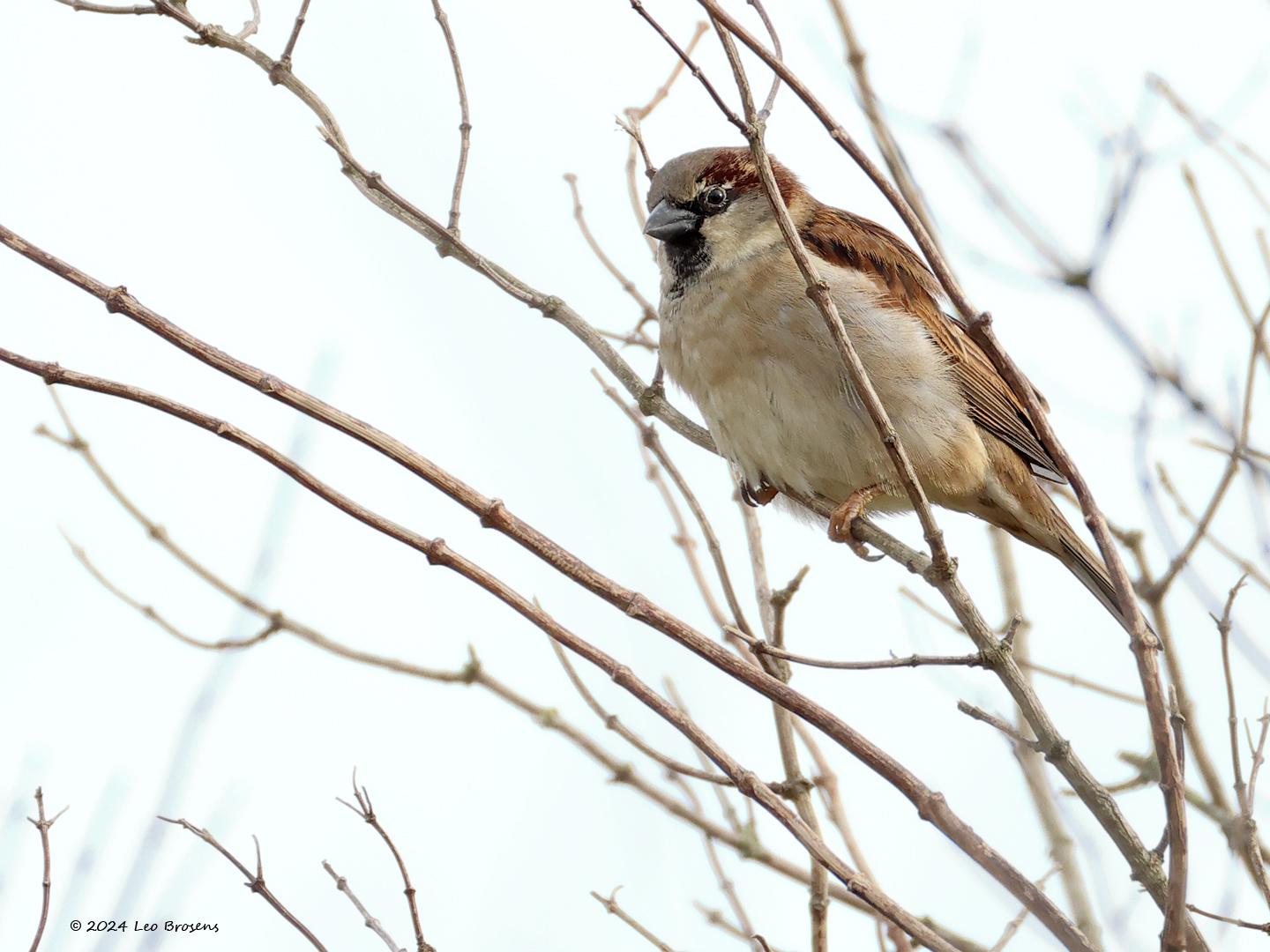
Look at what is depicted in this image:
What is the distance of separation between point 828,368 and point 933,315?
2.09 feet

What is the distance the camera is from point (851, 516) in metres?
3.63

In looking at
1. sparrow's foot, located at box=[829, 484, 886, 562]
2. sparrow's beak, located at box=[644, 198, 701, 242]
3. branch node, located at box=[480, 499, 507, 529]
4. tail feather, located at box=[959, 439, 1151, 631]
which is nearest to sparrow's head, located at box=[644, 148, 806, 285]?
sparrow's beak, located at box=[644, 198, 701, 242]

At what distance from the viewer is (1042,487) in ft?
13.5

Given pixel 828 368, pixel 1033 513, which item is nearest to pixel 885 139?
pixel 828 368

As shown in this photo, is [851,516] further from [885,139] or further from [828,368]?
[885,139]

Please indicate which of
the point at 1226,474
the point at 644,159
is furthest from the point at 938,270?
the point at 644,159

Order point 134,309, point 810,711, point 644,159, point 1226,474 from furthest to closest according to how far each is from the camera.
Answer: point 644,159 < point 1226,474 < point 134,309 < point 810,711

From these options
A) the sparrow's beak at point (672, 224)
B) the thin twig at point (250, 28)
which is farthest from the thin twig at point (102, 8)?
the sparrow's beak at point (672, 224)

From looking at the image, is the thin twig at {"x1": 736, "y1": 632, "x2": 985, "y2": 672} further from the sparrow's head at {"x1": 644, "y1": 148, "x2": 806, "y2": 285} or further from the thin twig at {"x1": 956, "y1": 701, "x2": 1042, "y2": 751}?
the sparrow's head at {"x1": 644, "y1": 148, "x2": 806, "y2": 285}

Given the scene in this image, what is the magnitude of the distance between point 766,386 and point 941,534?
1.44 m

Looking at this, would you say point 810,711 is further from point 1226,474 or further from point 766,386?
point 766,386

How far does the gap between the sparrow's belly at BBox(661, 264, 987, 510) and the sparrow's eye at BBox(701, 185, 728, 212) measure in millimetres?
327

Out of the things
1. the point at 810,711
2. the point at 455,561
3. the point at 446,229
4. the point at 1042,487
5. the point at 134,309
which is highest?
the point at 1042,487

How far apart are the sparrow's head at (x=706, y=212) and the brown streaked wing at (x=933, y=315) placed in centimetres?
19
